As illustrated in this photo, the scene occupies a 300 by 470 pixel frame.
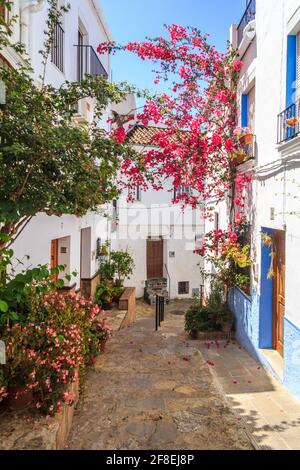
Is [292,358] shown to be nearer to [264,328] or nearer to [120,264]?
[264,328]

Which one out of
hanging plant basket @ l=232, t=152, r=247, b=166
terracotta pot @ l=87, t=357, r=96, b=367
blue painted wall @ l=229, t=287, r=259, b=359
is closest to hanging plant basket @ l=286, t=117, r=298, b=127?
hanging plant basket @ l=232, t=152, r=247, b=166

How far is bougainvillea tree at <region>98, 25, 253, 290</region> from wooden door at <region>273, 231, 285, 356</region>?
109 cm

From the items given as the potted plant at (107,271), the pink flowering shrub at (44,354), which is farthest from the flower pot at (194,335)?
the potted plant at (107,271)

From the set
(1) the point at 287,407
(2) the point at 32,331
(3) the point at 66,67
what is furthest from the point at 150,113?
(1) the point at 287,407

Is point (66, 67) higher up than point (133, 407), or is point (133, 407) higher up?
point (66, 67)

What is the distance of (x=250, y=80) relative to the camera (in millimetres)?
7617

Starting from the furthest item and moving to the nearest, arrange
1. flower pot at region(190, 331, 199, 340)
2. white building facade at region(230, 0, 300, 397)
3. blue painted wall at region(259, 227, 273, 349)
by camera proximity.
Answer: flower pot at region(190, 331, 199, 340), blue painted wall at region(259, 227, 273, 349), white building facade at region(230, 0, 300, 397)

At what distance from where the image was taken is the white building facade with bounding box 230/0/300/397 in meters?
5.23

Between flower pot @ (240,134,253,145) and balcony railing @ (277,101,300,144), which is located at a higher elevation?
flower pot @ (240,134,253,145)

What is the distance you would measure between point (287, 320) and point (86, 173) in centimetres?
374

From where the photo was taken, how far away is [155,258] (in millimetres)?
18359

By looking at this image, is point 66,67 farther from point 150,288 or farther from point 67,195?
point 150,288

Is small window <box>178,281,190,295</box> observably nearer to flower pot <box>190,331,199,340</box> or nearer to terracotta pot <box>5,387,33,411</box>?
flower pot <box>190,331,199,340</box>

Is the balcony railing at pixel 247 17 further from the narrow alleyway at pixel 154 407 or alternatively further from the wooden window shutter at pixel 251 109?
the narrow alleyway at pixel 154 407
